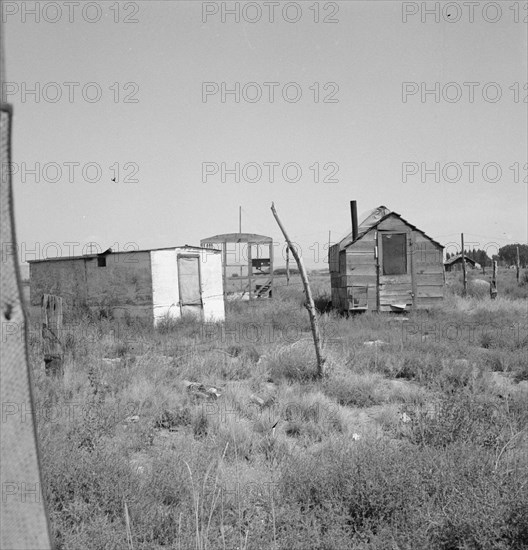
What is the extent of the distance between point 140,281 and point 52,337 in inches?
313

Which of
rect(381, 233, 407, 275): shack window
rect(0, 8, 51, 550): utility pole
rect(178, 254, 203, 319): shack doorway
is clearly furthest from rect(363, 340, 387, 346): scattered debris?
rect(0, 8, 51, 550): utility pole

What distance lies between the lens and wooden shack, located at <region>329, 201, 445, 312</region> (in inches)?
725

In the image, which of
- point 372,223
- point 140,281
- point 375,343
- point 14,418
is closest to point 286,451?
point 14,418

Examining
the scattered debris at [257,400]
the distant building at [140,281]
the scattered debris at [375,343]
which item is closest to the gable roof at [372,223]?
the distant building at [140,281]

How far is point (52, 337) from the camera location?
24.2 feet

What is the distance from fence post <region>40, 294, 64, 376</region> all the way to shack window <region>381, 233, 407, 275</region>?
520 inches

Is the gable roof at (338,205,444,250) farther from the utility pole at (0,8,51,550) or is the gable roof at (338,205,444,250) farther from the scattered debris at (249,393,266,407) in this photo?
the utility pole at (0,8,51,550)

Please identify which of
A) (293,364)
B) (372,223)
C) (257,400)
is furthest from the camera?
(372,223)

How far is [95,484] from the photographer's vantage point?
12.9ft

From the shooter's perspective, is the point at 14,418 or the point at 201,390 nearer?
the point at 14,418

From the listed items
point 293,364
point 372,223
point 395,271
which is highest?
point 372,223

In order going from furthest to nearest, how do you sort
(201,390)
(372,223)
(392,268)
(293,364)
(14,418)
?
1. (372,223)
2. (392,268)
3. (293,364)
4. (201,390)
5. (14,418)

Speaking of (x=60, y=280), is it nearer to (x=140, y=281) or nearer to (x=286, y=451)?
(x=140, y=281)

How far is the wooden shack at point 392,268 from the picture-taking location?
18.4 m
